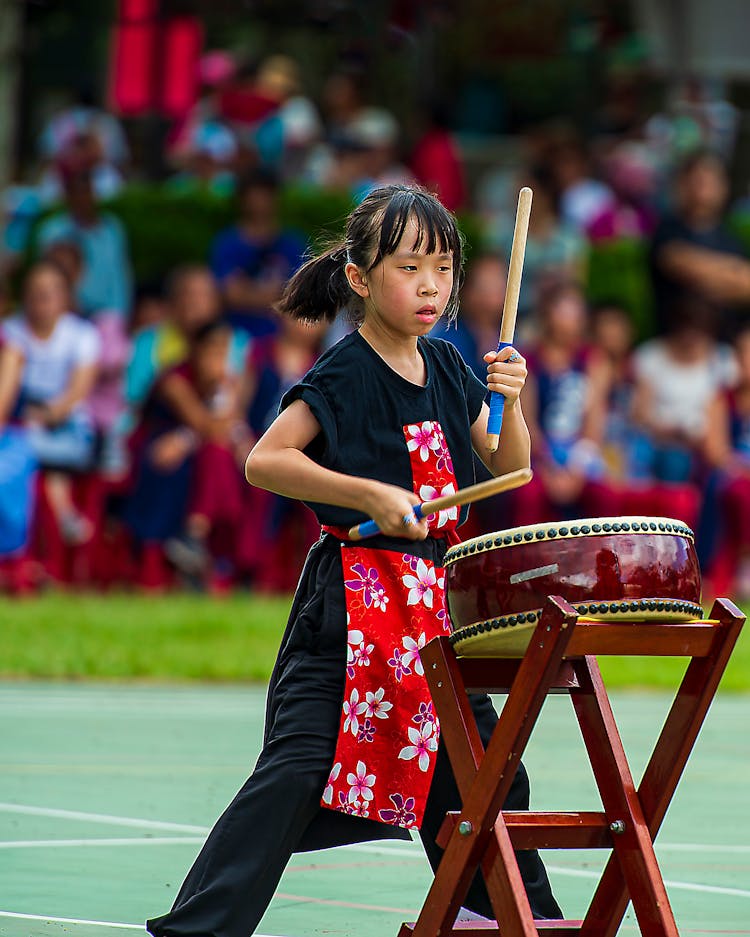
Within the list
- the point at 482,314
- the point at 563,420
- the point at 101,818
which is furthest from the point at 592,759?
the point at 482,314

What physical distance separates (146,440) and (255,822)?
8.10 metres

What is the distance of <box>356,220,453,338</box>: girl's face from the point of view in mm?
3834

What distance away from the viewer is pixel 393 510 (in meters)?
3.54

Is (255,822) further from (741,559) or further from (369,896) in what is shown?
(741,559)

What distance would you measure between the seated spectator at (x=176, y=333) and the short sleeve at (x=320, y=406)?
26.5 ft

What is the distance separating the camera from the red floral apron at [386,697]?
3738mm

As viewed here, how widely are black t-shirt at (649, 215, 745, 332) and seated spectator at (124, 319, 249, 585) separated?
345 centimetres

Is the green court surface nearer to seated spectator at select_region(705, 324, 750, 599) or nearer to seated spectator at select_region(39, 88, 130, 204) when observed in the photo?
seated spectator at select_region(705, 324, 750, 599)

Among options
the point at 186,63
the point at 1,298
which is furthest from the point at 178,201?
the point at 1,298

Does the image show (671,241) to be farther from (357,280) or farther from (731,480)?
(357,280)

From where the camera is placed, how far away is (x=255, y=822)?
369cm

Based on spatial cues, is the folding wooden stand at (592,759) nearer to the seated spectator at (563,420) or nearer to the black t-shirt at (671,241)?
the seated spectator at (563,420)

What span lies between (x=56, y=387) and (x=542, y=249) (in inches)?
142

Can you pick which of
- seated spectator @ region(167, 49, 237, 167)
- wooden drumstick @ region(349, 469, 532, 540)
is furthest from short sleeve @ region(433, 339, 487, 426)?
seated spectator @ region(167, 49, 237, 167)
